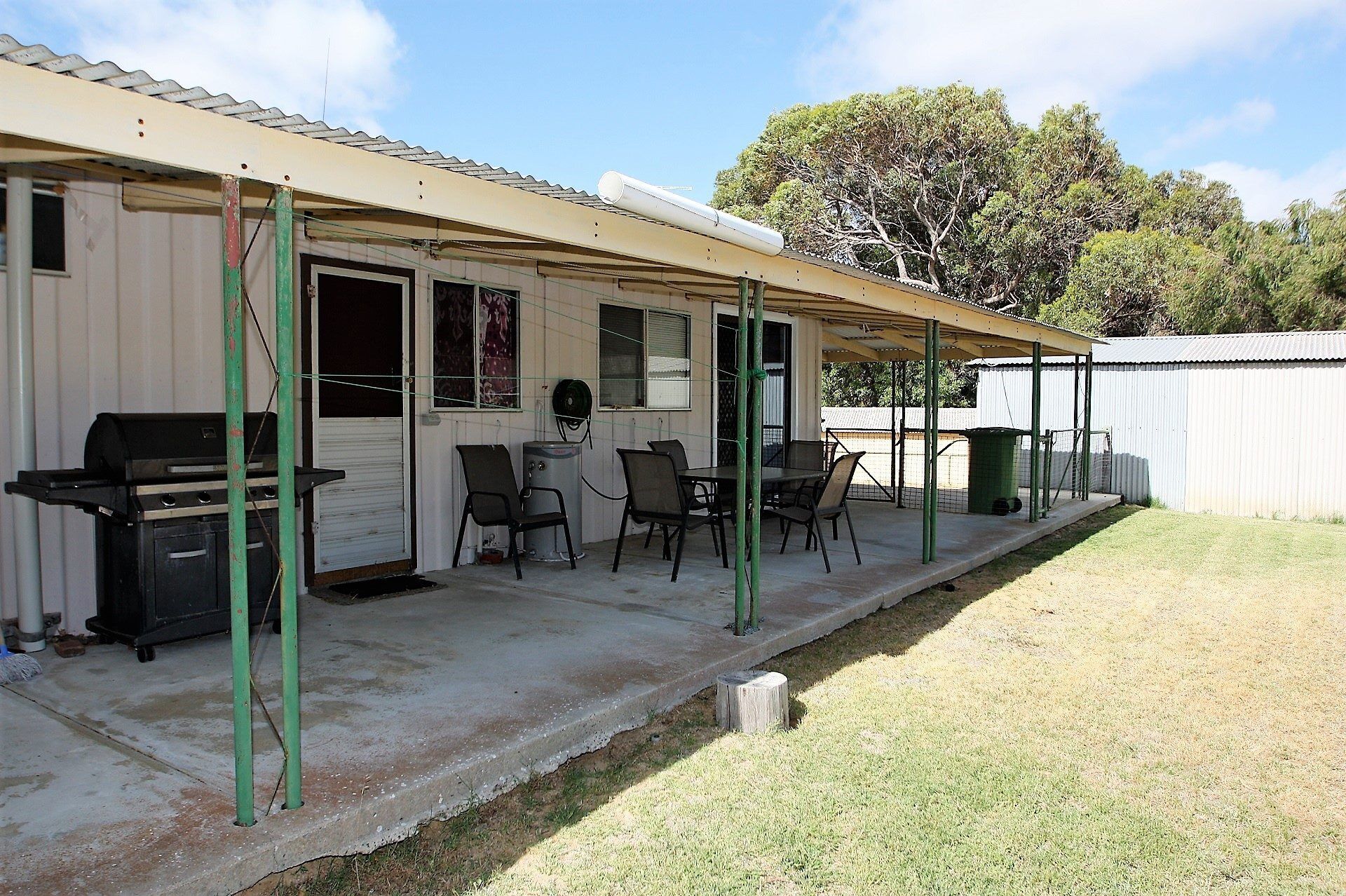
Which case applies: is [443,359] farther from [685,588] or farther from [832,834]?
[832,834]

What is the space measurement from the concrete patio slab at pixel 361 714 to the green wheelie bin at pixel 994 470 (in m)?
4.54

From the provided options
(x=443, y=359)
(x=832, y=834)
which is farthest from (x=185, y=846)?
(x=443, y=359)

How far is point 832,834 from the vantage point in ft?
8.60

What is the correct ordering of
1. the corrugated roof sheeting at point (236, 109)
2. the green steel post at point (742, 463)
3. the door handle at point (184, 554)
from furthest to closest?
1. the green steel post at point (742, 463)
2. the door handle at point (184, 554)
3. the corrugated roof sheeting at point (236, 109)

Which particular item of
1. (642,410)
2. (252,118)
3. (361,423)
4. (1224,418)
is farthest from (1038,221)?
(252,118)

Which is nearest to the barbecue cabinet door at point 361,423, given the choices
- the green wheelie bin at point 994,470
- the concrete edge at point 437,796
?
the concrete edge at point 437,796

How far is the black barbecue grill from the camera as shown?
363 cm

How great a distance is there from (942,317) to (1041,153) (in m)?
17.9

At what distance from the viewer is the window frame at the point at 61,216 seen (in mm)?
3857

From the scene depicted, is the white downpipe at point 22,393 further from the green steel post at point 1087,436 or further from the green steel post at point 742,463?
the green steel post at point 1087,436

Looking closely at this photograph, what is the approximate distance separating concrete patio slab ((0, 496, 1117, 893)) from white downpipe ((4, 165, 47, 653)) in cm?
28

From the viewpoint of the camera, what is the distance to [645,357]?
7.66 m

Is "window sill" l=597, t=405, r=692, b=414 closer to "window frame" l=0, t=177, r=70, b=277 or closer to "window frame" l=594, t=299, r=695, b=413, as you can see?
"window frame" l=594, t=299, r=695, b=413

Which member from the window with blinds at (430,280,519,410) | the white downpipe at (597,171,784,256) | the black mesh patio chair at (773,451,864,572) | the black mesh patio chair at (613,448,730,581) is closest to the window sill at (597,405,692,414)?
the window with blinds at (430,280,519,410)
